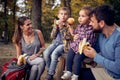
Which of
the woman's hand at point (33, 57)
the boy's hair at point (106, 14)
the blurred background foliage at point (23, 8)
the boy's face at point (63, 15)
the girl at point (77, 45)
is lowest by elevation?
the blurred background foliage at point (23, 8)

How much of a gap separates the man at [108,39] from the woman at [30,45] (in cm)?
202

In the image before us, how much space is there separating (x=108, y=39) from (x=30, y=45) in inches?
92.3

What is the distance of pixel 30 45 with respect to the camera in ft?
19.1

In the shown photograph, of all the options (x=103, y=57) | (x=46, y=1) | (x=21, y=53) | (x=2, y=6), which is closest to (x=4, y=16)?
(x=2, y=6)

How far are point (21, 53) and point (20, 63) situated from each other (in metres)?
0.44

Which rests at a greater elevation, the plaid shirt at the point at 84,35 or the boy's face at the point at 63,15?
the boy's face at the point at 63,15

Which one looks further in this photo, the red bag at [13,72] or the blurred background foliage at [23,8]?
the blurred background foliage at [23,8]

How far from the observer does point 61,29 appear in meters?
5.71

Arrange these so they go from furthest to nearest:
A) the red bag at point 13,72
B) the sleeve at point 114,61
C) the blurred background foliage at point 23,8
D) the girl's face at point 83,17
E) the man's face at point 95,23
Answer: the blurred background foliage at point 23,8 < the red bag at point 13,72 < the girl's face at point 83,17 < the man's face at point 95,23 < the sleeve at point 114,61

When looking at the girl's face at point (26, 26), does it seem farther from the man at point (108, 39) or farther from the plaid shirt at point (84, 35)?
the man at point (108, 39)

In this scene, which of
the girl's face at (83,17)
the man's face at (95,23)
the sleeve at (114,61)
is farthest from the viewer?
the girl's face at (83,17)

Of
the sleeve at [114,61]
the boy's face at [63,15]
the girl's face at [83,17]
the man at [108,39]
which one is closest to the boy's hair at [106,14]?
the man at [108,39]

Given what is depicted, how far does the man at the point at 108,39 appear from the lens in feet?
11.9

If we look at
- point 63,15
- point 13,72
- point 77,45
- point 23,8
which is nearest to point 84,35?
point 77,45
